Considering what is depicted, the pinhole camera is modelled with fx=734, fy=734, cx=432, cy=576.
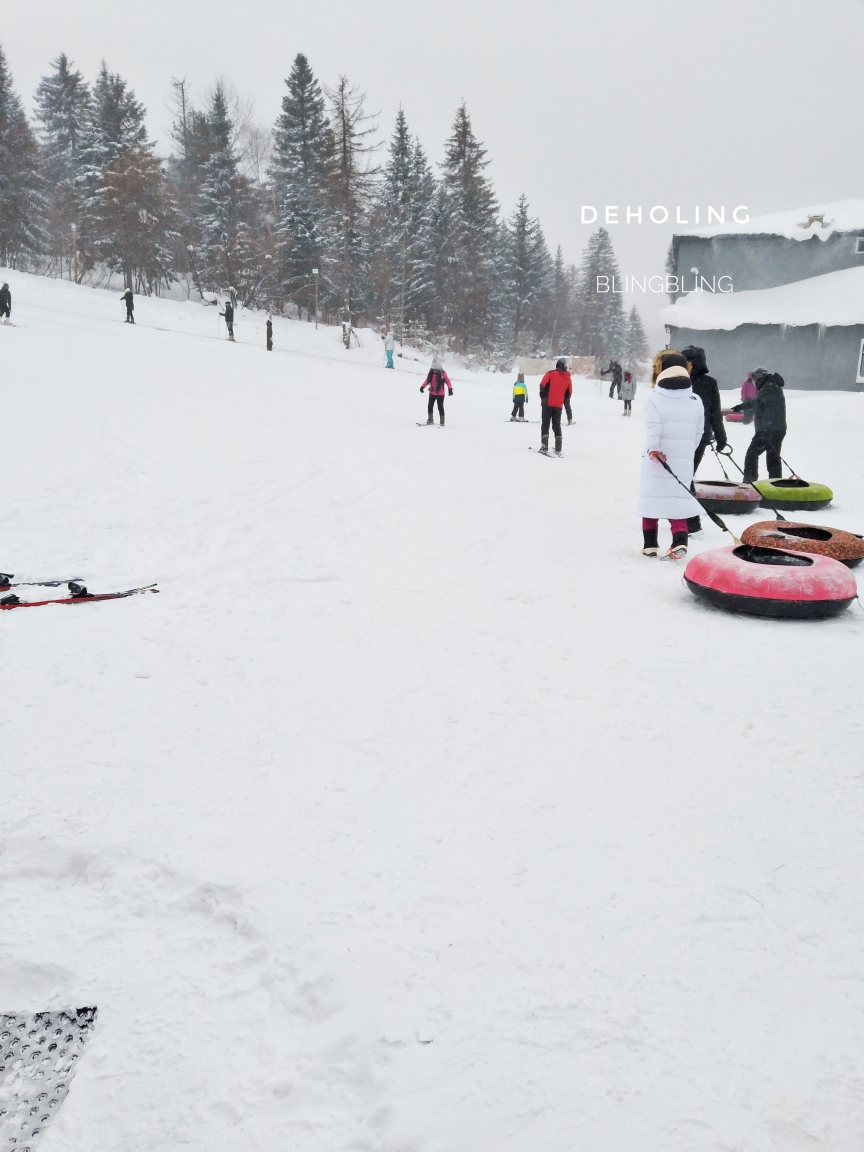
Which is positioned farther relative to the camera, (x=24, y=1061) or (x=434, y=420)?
(x=434, y=420)

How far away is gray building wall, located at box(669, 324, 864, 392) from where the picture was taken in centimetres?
2511

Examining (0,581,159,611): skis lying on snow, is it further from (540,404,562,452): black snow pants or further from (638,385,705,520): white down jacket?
(540,404,562,452): black snow pants

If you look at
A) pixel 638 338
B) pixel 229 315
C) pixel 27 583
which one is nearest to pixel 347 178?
pixel 229 315

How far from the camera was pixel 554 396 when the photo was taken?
12055 millimetres

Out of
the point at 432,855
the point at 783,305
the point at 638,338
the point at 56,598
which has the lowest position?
the point at 432,855

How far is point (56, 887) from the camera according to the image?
2482mm

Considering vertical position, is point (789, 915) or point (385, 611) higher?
point (385, 611)

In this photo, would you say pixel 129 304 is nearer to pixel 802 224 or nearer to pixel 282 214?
pixel 282 214

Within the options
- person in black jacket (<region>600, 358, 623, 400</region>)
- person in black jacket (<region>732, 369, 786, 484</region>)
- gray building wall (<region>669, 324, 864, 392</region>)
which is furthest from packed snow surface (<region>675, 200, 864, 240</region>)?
person in black jacket (<region>732, 369, 786, 484</region>)

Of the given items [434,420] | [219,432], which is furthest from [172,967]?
[434,420]

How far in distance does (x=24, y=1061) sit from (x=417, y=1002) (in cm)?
102

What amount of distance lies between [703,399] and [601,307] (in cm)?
6851

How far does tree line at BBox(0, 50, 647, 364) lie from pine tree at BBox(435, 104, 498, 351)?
0.27ft

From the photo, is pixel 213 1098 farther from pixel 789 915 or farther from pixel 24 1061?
pixel 789 915
